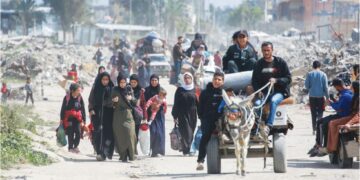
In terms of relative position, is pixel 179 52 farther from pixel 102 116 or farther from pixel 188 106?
pixel 102 116

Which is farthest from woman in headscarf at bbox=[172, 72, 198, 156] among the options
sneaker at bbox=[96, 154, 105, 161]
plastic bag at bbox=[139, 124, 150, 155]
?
sneaker at bbox=[96, 154, 105, 161]

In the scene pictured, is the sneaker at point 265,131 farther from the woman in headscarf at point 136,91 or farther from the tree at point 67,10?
the tree at point 67,10

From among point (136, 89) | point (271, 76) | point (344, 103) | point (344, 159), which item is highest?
point (271, 76)

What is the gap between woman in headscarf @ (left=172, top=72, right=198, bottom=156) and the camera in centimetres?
1823

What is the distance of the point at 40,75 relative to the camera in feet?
150

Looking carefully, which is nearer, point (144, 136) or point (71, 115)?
point (144, 136)

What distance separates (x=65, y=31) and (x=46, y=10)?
15.4 feet

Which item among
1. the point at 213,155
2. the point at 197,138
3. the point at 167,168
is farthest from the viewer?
the point at 197,138

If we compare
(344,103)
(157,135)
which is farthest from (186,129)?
(344,103)

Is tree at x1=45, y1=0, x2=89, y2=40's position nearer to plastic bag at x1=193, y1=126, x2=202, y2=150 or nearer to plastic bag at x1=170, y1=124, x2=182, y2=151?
plastic bag at x1=170, y1=124, x2=182, y2=151

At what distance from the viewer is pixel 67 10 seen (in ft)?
371

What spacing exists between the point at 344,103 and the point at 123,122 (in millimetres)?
3889

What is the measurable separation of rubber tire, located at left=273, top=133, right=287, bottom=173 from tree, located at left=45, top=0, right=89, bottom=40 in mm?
97932

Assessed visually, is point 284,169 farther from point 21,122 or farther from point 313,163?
point 21,122
